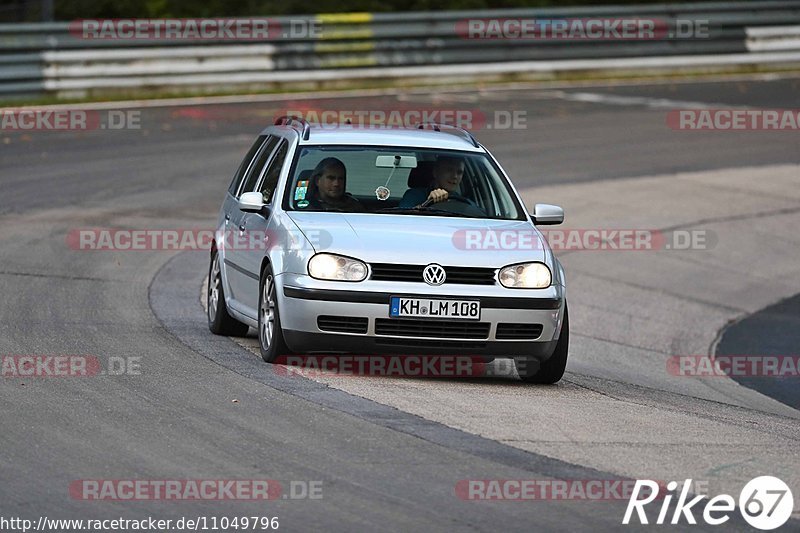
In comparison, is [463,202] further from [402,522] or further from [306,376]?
[402,522]

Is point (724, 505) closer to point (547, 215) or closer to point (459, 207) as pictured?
point (547, 215)

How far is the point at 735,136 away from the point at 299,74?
7.96 meters

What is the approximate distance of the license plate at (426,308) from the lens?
952 centimetres

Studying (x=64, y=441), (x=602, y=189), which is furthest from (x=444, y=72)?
(x=64, y=441)

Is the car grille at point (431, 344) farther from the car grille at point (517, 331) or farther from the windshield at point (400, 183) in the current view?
the windshield at point (400, 183)

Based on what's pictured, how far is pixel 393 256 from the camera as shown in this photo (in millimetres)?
9594

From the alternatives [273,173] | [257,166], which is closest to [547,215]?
[273,173]

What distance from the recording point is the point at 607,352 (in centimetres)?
1434

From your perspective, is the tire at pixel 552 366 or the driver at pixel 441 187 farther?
the driver at pixel 441 187

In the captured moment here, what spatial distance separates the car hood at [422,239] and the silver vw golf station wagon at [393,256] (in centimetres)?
1

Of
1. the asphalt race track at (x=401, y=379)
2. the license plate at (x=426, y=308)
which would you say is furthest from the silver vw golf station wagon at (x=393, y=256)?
the asphalt race track at (x=401, y=379)

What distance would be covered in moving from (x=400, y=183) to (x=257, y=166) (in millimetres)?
1270

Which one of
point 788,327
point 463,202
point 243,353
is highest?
point 463,202

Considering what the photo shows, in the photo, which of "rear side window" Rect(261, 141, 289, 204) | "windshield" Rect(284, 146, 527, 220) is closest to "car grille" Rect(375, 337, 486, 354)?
"windshield" Rect(284, 146, 527, 220)
